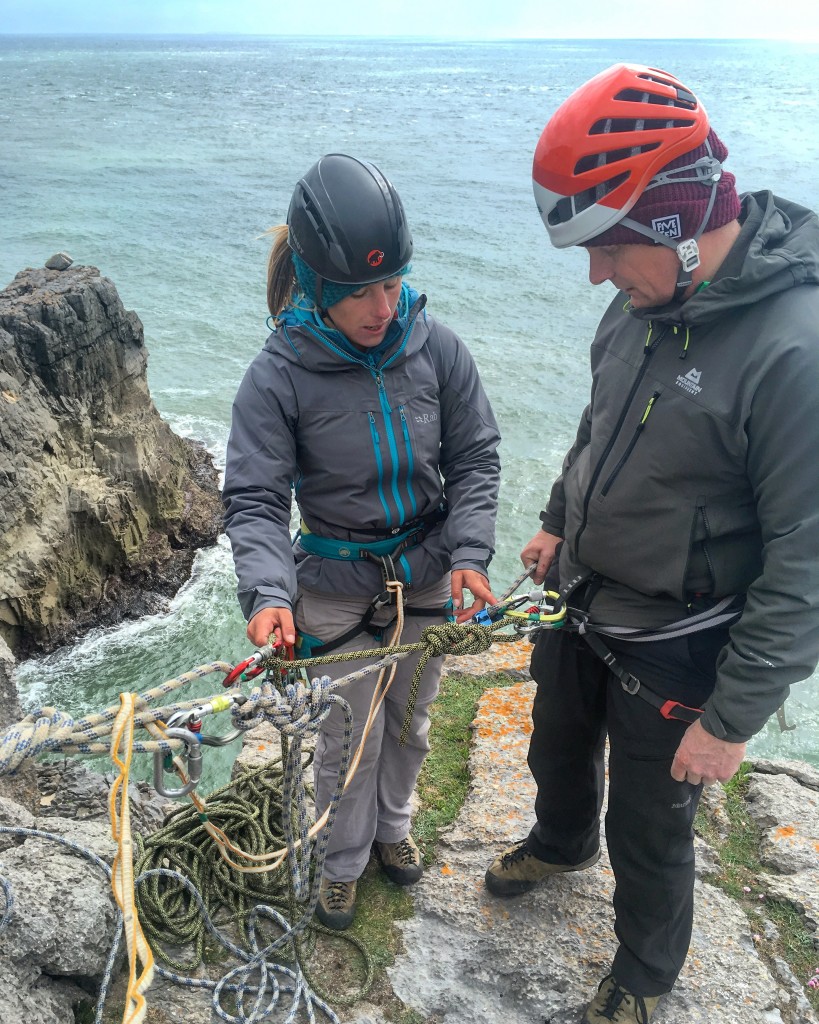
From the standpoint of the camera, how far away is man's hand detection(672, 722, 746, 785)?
2.43m

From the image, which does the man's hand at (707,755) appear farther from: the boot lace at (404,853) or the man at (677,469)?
the boot lace at (404,853)

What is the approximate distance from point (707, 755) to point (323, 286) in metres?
1.85

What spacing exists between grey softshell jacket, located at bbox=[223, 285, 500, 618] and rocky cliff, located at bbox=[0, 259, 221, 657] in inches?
254

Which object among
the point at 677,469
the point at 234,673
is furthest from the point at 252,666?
the point at 677,469

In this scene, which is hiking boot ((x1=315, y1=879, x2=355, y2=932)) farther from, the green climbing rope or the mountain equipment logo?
the mountain equipment logo

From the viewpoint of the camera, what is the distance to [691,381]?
2.41 metres

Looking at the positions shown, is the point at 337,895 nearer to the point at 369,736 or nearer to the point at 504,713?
the point at 369,736

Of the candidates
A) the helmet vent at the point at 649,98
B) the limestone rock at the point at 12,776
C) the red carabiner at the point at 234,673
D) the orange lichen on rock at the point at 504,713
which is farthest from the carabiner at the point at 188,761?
the orange lichen on rock at the point at 504,713

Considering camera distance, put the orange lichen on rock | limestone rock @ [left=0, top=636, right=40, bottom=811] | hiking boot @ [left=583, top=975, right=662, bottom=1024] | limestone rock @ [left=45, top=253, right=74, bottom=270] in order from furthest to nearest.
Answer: limestone rock @ [left=45, top=253, right=74, bottom=270] < the orange lichen on rock < limestone rock @ [left=0, top=636, right=40, bottom=811] < hiking boot @ [left=583, top=975, right=662, bottom=1024]

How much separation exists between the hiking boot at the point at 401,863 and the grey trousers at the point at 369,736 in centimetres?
13

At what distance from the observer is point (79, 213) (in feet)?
98.4

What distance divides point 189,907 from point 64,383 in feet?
23.1

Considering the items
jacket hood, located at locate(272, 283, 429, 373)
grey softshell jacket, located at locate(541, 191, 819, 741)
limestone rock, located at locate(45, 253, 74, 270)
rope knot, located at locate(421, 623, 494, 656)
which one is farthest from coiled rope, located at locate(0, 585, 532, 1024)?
limestone rock, located at locate(45, 253, 74, 270)

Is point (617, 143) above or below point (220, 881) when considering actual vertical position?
above
